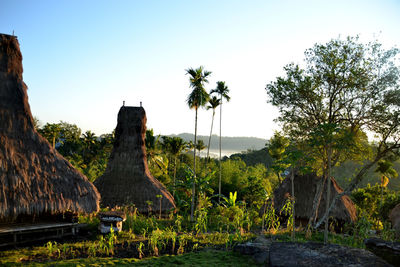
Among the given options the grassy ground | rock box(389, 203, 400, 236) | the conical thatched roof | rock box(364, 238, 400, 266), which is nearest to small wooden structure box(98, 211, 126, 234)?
the grassy ground

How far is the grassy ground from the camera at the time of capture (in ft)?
19.5

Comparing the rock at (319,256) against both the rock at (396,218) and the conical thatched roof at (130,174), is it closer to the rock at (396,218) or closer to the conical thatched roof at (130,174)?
the rock at (396,218)

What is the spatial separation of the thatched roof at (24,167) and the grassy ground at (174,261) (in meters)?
1.67

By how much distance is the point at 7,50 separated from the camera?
8414mm

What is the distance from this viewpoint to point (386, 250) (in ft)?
21.7

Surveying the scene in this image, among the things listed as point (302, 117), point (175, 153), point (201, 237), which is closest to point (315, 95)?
point (302, 117)

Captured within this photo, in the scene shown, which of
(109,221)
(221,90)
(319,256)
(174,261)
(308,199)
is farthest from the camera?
(221,90)

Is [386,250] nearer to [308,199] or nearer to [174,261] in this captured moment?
[174,261]

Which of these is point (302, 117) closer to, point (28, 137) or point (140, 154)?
point (140, 154)

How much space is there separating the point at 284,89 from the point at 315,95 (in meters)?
1.21

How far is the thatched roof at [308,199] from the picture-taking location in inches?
495

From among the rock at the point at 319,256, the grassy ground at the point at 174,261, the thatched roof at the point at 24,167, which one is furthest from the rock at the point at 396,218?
the thatched roof at the point at 24,167

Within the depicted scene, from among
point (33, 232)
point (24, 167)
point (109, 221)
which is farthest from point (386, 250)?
point (24, 167)

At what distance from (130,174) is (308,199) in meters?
8.50
